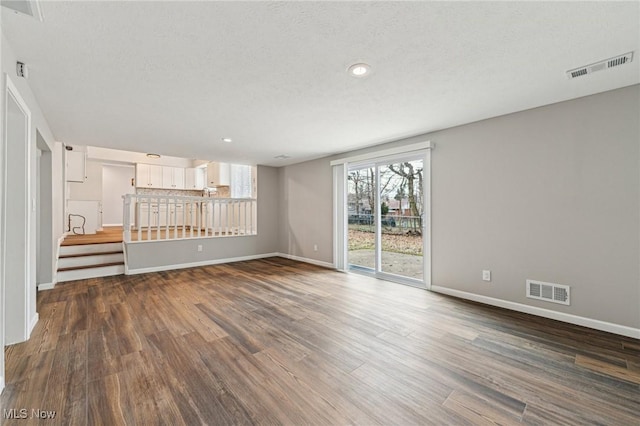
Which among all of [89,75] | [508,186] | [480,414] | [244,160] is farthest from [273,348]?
[244,160]

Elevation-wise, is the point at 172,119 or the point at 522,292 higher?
the point at 172,119

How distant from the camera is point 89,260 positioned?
4.65 metres

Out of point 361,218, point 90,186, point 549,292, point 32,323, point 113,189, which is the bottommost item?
point 32,323

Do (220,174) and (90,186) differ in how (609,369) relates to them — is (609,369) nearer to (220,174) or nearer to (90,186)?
(220,174)

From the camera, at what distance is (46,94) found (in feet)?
Result: 8.52

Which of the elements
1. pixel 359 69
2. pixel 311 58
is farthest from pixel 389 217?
pixel 311 58

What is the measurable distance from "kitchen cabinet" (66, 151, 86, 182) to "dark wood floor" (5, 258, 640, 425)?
13.7 ft

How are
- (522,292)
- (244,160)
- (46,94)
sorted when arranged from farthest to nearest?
(244,160) < (522,292) < (46,94)

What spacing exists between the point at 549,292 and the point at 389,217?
7.37 feet

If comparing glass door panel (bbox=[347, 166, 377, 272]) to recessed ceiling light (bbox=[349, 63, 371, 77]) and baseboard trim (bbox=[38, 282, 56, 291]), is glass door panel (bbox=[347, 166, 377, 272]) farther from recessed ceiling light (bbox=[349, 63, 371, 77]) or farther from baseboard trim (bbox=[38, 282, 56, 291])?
baseboard trim (bbox=[38, 282, 56, 291])

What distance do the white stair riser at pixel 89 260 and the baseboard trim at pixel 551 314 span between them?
18.6ft

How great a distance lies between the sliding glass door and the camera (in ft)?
13.4

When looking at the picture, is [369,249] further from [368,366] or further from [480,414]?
[480,414]

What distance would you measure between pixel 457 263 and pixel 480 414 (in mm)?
2325
